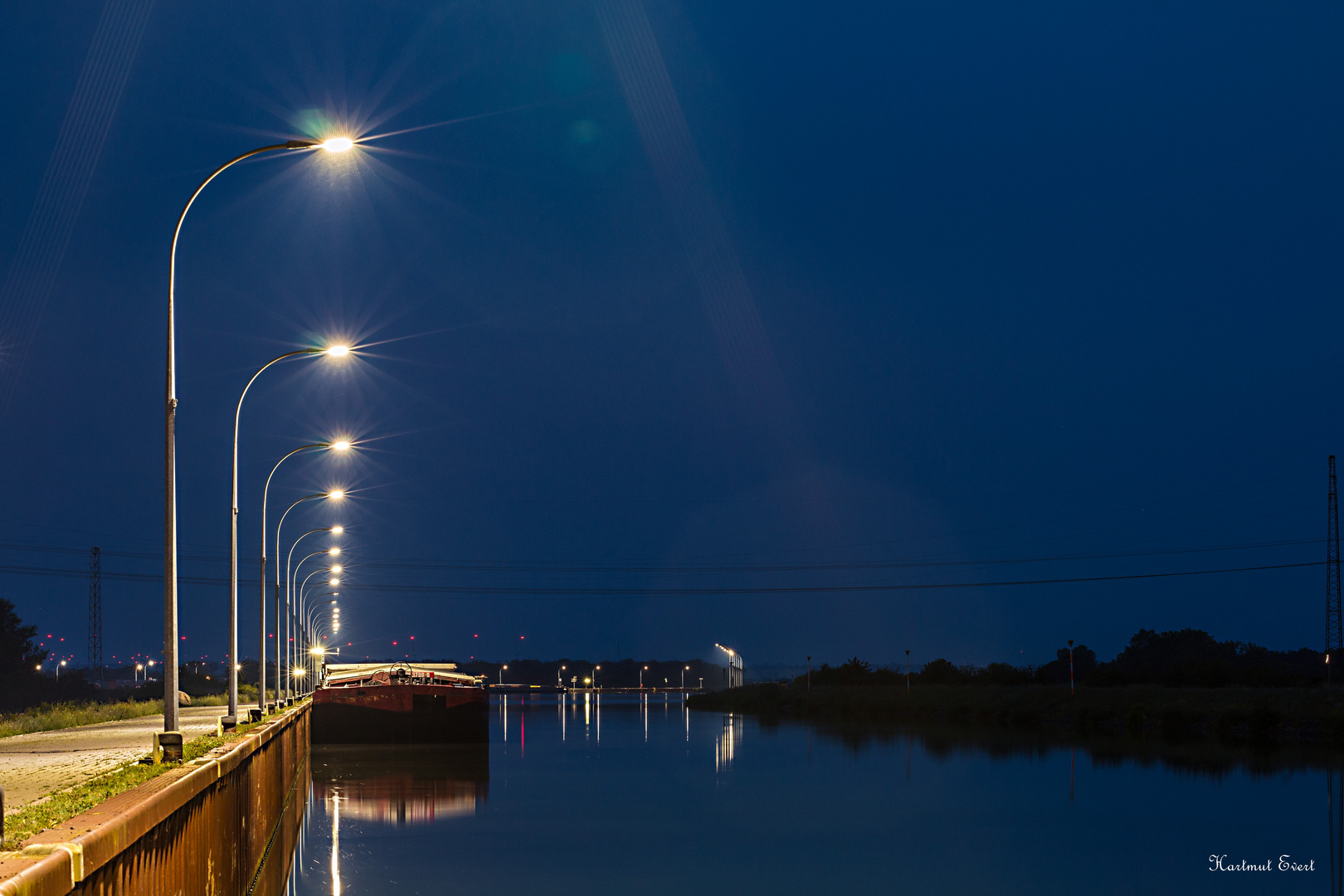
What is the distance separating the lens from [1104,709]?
239 ft

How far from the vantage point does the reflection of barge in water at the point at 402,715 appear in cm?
6919

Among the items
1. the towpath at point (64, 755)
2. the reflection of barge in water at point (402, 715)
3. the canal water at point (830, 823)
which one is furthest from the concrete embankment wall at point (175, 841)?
the reflection of barge in water at point (402, 715)

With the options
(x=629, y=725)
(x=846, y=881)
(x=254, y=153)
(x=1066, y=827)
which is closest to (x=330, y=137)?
(x=254, y=153)

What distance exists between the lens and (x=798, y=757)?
200 ft

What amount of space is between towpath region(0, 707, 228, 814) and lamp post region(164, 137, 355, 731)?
4.03 feet

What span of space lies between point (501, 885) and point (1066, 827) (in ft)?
53.1

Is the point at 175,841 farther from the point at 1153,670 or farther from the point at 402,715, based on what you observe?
the point at 1153,670

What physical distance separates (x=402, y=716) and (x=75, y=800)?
59.9 metres

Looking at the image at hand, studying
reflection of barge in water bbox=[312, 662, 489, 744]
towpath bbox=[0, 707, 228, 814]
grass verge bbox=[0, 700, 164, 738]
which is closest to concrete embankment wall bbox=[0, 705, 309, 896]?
towpath bbox=[0, 707, 228, 814]

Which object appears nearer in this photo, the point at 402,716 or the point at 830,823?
the point at 830,823

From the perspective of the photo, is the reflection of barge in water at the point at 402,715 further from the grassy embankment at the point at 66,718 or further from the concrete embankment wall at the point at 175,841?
the concrete embankment wall at the point at 175,841

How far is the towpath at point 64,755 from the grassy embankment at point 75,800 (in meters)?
0.37

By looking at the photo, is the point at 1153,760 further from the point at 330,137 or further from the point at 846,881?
the point at 330,137

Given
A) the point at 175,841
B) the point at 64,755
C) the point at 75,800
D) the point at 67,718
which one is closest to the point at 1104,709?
the point at 67,718
